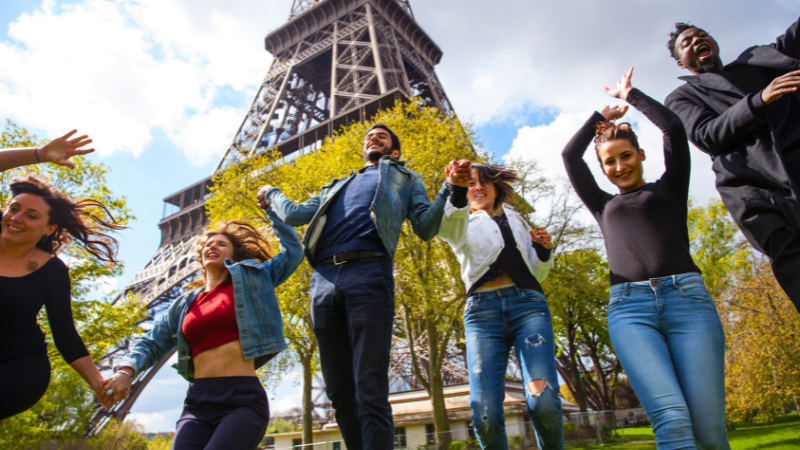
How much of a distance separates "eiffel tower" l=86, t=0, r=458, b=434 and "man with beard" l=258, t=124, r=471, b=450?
22026mm

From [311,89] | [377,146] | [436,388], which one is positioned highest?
[311,89]

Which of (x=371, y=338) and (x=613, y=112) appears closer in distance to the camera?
(x=371, y=338)

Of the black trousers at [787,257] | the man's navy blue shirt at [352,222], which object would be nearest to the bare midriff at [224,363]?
the man's navy blue shirt at [352,222]

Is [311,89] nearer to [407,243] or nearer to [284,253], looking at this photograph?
[407,243]

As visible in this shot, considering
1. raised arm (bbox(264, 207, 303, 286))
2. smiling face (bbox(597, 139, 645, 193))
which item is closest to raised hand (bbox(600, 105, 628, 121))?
smiling face (bbox(597, 139, 645, 193))

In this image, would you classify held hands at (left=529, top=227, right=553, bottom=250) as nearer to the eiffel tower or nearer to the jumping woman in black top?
the jumping woman in black top

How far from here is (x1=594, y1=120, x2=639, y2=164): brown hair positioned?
2705mm

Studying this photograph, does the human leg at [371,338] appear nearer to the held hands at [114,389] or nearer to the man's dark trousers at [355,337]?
the man's dark trousers at [355,337]

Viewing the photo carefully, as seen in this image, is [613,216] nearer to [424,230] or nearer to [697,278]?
[697,278]

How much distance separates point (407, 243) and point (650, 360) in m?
10.5

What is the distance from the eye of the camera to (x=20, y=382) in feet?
7.00

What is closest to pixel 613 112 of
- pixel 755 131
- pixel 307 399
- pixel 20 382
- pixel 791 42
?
pixel 755 131

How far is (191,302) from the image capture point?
2.88 m

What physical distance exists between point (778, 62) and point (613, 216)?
47.9 inches
